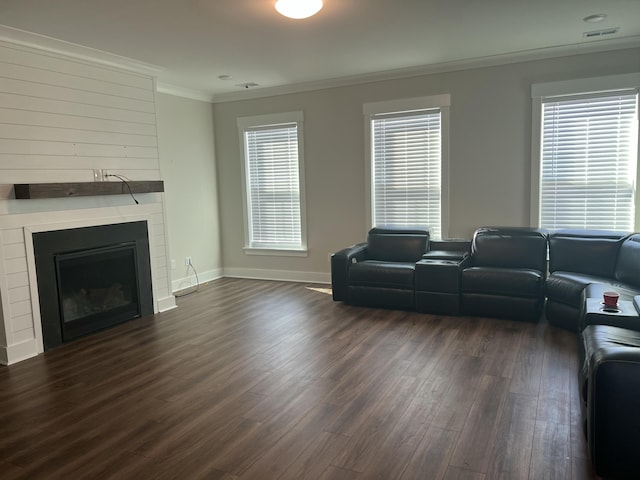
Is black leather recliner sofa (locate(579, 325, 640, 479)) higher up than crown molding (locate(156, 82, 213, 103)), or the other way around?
crown molding (locate(156, 82, 213, 103))

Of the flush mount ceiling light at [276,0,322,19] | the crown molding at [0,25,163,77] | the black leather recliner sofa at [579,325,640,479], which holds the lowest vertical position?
the black leather recliner sofa at [579,325,640,479]

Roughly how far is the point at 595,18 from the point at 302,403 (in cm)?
397

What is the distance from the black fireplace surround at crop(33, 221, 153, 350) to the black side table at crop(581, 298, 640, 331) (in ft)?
14.1

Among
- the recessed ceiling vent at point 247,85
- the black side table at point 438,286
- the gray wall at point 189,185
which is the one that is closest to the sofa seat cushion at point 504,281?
the black side table at point 438,286

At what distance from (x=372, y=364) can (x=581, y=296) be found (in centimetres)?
186

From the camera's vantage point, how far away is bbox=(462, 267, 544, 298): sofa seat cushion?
4.42 meters

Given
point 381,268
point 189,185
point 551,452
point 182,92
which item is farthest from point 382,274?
point 182,92

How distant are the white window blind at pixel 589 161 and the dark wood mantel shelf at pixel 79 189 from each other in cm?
435

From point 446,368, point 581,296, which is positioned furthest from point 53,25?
point 581,296

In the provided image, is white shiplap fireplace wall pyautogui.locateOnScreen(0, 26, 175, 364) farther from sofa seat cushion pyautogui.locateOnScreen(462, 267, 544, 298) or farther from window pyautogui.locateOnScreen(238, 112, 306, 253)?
sofa seat cushion pyautogui.locateOnScreen(462, 267, 544, 298)

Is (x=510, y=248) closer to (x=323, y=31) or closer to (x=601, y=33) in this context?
(x=601, y=33)

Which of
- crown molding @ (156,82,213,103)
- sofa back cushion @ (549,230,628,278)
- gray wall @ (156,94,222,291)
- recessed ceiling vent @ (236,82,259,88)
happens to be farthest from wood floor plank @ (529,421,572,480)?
crown molding @ (156,82,213,103)

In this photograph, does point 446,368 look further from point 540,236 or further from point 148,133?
point 148,133

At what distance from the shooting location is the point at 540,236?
4785mm
